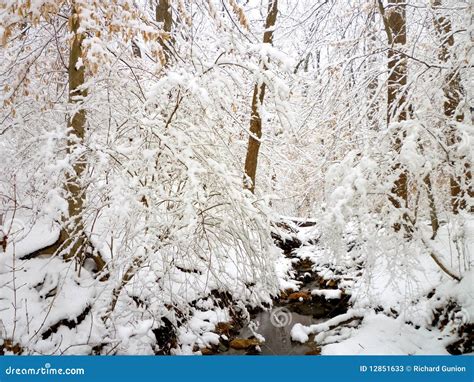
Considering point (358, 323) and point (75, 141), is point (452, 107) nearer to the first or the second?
point (358, 323)

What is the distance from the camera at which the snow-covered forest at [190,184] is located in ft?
8.93

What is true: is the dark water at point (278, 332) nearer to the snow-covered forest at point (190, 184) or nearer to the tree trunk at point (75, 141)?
the snow-covered forest at point (190, 184)

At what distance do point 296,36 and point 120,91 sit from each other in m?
3.28

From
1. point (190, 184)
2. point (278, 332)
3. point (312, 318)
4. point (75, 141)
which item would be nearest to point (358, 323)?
point (312, 318)

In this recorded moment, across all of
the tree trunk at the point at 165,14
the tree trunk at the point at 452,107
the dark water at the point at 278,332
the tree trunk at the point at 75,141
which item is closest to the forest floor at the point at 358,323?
the dark water at the point at 278,332

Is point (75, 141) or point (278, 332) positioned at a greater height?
point (75, 141)

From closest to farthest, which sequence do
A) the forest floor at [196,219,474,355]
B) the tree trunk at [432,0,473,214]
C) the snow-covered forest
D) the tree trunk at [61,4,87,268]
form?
the snow-covered forest
the tree trunk at [61,4,87,268]
the tree trunk at [432,0,473,214]
the forest floor at [196,219,474,355]

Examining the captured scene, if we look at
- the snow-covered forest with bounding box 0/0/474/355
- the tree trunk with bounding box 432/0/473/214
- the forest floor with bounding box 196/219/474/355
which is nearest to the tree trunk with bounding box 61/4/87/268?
the snow-covered forest with bounding box 0/0/474/355

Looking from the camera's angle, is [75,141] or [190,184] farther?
[75,141]

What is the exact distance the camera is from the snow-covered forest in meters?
2.72

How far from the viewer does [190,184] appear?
263cm

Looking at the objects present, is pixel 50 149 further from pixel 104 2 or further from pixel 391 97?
pixel 391 97

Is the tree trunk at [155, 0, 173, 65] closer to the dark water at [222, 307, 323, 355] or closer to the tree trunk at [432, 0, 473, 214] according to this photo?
the tree trunk at [432, 0, 473, 214]
